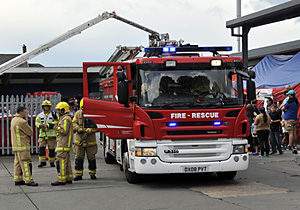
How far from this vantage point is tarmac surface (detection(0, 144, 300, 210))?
800 cm

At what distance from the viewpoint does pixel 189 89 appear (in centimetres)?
967

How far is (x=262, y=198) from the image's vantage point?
833cm

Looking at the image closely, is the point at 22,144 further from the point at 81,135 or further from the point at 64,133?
the point at 81,135

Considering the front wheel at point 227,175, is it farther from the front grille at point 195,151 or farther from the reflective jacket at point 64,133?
the reflective jacket at point 64,133

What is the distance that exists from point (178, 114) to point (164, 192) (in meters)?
1.56

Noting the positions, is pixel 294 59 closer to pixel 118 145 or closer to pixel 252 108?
pixel 252 108

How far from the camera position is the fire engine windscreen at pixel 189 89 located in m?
9.55

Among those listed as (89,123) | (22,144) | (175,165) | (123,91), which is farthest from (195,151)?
(22,144)

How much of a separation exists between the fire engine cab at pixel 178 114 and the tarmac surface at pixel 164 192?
19.0 inches

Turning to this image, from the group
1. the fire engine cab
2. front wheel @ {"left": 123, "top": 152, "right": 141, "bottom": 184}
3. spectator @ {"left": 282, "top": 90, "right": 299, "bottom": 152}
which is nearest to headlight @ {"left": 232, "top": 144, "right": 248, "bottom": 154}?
the fire engine cab

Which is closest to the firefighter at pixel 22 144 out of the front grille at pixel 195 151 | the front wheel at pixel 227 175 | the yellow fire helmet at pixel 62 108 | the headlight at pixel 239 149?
the yellow fire helmet at pixel 62 108

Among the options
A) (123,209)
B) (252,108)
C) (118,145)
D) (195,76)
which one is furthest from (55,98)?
(123,209)

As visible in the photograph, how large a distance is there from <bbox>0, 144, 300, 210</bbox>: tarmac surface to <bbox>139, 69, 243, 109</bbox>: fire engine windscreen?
1729 millimetres

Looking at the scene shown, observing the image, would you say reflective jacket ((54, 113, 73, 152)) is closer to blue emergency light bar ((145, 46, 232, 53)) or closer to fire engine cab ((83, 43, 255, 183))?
fire engine cab ((83, 43, 255, 183))
